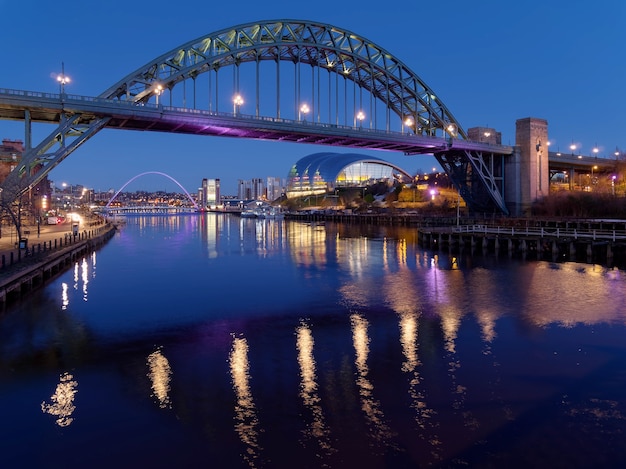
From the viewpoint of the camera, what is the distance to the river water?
32.2 feet

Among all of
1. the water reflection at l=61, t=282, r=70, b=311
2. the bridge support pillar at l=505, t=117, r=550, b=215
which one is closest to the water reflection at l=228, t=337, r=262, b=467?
the water reflection at l=61, t=282, r=70, b=311

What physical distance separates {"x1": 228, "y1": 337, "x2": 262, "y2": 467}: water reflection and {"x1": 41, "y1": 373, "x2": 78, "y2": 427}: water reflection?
3732 millimetres

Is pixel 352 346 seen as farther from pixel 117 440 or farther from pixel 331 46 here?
pixel 331 46

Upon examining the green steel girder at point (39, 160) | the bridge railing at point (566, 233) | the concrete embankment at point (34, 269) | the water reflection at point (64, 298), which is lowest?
the water reflection at point (64, 298)

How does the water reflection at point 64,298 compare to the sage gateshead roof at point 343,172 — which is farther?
the sage gateshead roof at point 343,172

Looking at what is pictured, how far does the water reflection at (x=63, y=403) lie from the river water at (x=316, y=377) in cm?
6

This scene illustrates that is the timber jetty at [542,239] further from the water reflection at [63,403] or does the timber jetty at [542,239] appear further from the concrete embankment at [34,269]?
the water reflection at [63,403]

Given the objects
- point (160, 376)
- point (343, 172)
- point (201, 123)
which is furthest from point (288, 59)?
point (343, 172)

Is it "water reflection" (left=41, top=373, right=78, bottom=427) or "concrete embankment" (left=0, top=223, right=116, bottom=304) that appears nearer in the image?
"water reflection" (left=41, top=373, right=78, bottom=427)

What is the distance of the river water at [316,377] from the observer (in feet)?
32.2

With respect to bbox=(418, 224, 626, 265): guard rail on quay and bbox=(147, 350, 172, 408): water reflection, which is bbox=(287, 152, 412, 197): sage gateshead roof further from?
bbox=(147, 350, 172, 408): water reflection

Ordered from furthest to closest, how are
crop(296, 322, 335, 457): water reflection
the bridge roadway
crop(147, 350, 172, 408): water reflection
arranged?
the bridge roadway
crop(147, 350, 172, 408): water reflection
crop(296, 322, 335, 457): water reflection

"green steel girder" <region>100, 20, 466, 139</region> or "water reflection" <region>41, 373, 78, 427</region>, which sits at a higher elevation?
"green steel girder" <region>100, 20, 466, 139</region>

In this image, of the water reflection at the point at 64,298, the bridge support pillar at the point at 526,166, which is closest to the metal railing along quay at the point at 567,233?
the bridge support pillar at the point at 526,166
